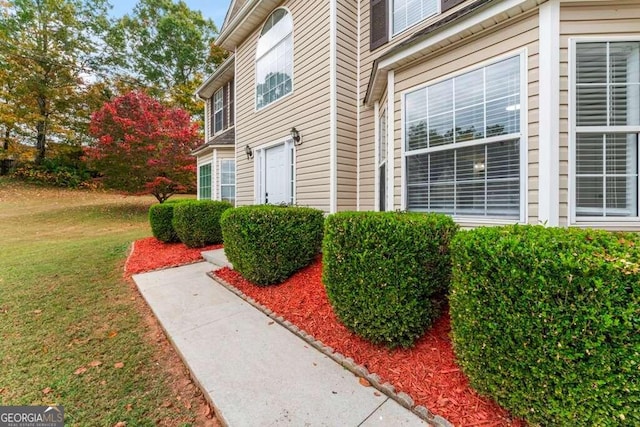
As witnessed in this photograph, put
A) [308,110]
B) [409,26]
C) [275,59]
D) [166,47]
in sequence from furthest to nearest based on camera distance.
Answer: [166,47], [275,59], [308,110], [409,26]

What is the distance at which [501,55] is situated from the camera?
3.20m

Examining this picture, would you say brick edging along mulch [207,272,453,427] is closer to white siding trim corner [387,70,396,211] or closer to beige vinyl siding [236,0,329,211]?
white siding trim corner [387,70,396,211]

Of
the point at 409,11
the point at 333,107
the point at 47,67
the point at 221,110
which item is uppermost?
the point at 47,67

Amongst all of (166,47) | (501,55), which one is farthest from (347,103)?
(166,47)

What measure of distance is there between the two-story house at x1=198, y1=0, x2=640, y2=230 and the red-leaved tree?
36.6 feet

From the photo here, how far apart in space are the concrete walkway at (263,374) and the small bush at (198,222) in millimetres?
3424

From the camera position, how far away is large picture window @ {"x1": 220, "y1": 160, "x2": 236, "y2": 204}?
10.0 metres

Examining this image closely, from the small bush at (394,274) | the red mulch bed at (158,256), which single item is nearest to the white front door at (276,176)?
the red mulch bed at (158,256)

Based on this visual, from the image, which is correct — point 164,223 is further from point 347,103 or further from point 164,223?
point 347,103

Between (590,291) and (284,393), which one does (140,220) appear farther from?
(590,291)

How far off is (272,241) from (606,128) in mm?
4151

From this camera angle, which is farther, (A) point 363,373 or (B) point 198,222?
(B) point 198,222

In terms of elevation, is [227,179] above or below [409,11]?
below

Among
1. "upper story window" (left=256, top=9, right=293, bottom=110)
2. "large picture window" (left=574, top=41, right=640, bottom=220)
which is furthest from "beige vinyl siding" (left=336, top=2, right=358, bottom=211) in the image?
"large picture window" (left=574, top=41, right=640, bottom=220)
